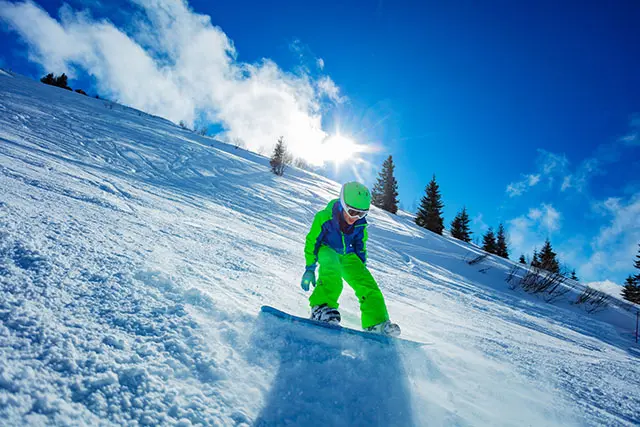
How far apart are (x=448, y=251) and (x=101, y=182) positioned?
10698mm

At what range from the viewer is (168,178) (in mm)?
8609

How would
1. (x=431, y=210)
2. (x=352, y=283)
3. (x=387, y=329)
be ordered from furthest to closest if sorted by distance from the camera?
1. (x=431, y=210)
2. (x=352, y=283)
3. (x=387, y=329)

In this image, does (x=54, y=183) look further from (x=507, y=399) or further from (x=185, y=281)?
(x=507, y=399)

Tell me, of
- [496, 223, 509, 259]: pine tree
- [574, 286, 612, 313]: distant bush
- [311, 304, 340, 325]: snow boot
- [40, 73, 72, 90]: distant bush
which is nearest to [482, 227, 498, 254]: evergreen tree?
[496, 223, 509, 259]: pine tree

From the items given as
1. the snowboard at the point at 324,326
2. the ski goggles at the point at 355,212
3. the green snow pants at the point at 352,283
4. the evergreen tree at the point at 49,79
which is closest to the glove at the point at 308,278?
the green snow pants at the point at 352,283

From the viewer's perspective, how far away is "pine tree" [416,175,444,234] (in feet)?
82.4

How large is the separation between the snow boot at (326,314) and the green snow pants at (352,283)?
0.18 feet

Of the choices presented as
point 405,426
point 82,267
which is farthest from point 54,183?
point 405,426

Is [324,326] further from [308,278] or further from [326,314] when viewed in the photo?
[308,278]

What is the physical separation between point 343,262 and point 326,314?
2.11ft

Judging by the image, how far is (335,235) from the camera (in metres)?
2.93

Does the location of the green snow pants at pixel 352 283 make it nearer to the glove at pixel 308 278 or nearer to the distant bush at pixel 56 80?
the glove at pixel 308 278

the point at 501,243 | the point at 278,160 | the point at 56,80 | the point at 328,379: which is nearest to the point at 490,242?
the point at 501,243

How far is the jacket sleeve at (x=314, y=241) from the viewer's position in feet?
9.32
